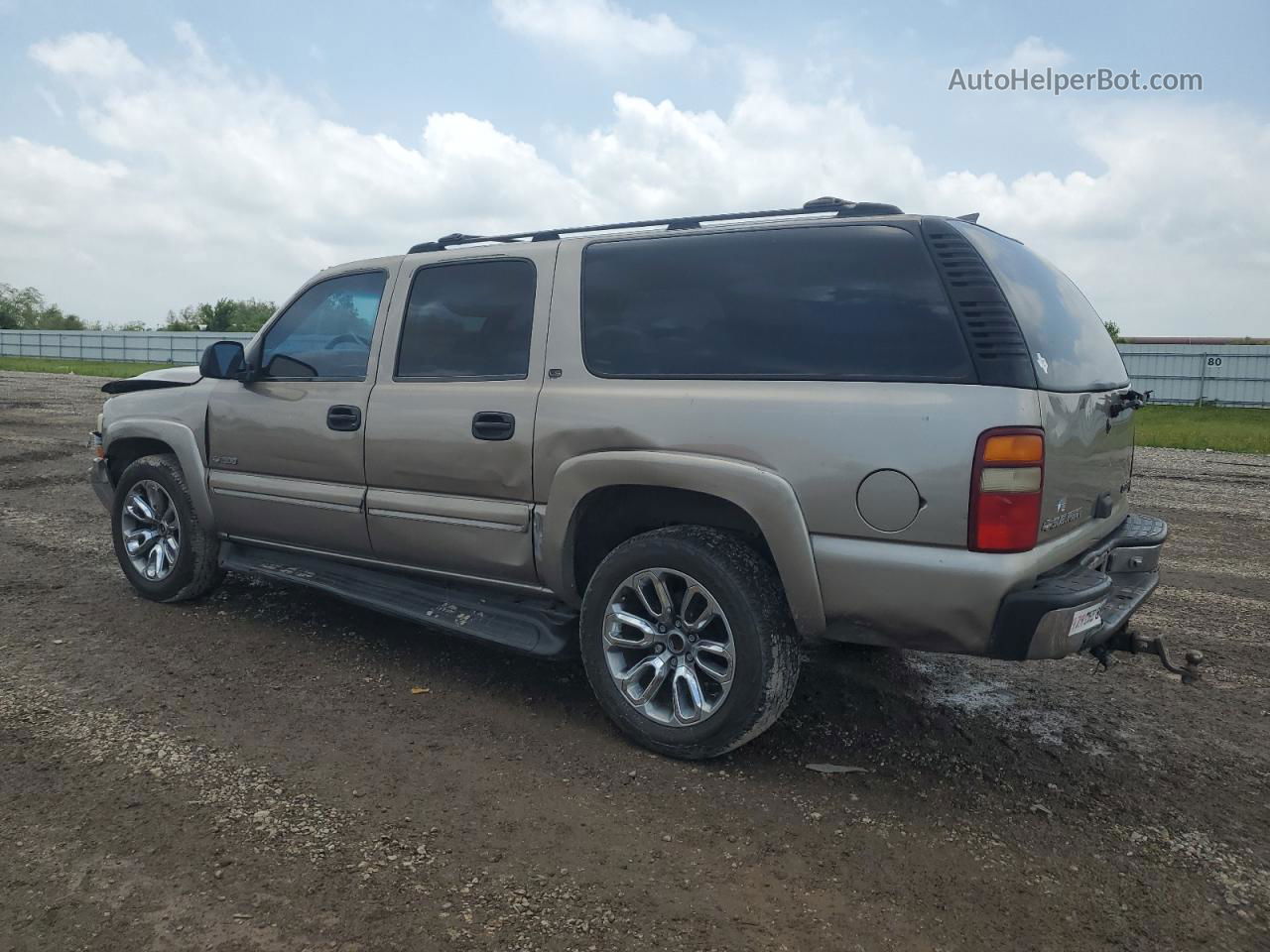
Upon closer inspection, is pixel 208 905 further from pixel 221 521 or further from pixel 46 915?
pixel 221 521

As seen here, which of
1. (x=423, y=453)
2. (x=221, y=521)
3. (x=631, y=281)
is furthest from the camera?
(x=221, y=521)

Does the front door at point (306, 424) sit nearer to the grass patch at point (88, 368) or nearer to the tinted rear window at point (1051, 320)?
the tinted rear window at point (1051, 320)

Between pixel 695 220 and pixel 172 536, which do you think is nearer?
pixel 695 220

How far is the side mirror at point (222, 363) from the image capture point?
16.3ft

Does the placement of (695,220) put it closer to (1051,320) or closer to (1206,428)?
(1051,320)

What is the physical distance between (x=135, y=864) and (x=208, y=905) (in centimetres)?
34

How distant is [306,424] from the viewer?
15.4ft

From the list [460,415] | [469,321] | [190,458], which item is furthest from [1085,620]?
[190,458]

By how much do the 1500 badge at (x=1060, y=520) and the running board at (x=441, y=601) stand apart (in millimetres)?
1793

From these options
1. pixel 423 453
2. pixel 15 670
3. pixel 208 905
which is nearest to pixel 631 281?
pixel 423 453

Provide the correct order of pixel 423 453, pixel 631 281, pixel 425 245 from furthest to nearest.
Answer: pixel 425 245, pixel 423 453, pixel 631 281

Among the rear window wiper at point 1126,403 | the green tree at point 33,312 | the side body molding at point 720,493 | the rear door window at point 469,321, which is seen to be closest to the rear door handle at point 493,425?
the rear door window at point 469,321

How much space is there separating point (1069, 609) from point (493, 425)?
7.28 feet

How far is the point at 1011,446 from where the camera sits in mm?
2949
